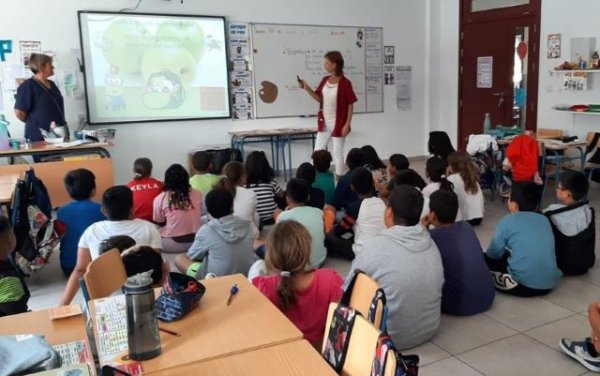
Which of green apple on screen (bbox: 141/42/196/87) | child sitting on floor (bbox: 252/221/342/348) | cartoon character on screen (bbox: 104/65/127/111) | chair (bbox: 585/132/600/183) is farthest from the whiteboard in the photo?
child sitting on floor (bbox: 252/221/342/348)

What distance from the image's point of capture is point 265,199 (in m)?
4.53

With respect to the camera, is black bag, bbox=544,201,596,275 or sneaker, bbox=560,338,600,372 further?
black bag, bbox=544,201,596,275

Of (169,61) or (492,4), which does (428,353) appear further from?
(492,4)

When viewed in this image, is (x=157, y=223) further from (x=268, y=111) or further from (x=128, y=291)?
(x=268, y=111)

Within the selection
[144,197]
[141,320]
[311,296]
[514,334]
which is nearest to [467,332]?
[514,334]

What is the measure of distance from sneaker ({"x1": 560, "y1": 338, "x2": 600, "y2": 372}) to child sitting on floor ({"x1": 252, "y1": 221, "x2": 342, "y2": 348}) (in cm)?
125

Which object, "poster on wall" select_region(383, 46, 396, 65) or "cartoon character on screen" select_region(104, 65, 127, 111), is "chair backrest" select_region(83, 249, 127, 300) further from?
"poster on wall" select_region(383, 46, 396, 65)

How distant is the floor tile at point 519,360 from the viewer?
2.42 meters

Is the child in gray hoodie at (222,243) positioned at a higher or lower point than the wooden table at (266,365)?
lower

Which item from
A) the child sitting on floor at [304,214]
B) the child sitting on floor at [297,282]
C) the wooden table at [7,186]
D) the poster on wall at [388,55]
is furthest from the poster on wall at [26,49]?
the child sitting on floor at [297,282]

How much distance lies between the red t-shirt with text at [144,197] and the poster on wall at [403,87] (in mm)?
5192

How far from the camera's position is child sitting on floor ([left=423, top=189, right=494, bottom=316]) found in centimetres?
289

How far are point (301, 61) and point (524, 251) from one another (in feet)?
17.0

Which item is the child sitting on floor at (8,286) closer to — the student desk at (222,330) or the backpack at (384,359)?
the student desk at (222,330)
